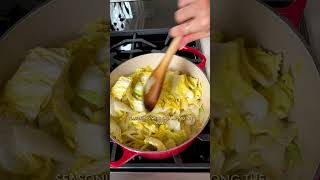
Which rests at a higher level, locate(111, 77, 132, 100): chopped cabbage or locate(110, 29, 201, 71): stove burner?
locate(110, 29, 201, 71): stove burner

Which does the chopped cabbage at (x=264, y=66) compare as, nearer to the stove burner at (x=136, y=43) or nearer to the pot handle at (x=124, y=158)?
the stove burner at (x=136, y=43)

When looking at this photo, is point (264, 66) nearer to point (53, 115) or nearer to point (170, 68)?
point (170, 68)

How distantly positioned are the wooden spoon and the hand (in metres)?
0.02

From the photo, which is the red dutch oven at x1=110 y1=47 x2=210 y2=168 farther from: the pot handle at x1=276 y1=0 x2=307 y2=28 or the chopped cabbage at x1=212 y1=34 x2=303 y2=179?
the pot handle at x1=276 y1=0 x2=307 y2=28

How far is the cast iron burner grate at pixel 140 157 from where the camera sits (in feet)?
2.23

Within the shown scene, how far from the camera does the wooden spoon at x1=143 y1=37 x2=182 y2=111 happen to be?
670 mm

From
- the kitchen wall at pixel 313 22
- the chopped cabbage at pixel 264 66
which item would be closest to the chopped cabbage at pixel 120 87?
the chopped cabbage at pixel 264 66


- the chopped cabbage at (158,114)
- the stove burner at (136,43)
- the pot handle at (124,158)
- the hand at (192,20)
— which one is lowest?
the pot handle at (124,158)

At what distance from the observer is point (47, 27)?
2.41ft

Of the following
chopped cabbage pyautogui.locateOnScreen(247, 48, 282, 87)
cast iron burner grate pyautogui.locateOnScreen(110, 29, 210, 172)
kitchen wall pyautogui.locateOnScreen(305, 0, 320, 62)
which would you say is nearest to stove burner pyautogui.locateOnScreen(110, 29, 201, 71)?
cast iron burner grate pyautogui.locateOnScreen(110, 29, 210, 172)

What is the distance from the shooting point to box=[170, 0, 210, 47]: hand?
688 millimetres

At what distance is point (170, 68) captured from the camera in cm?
69

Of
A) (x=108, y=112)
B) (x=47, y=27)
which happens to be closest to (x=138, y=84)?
(x=108, y=112)

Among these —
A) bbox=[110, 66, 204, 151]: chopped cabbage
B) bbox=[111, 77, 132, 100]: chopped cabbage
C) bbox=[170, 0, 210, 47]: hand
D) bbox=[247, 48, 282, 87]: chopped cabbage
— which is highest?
bbox=[170, 0, 210, 47]: hand
